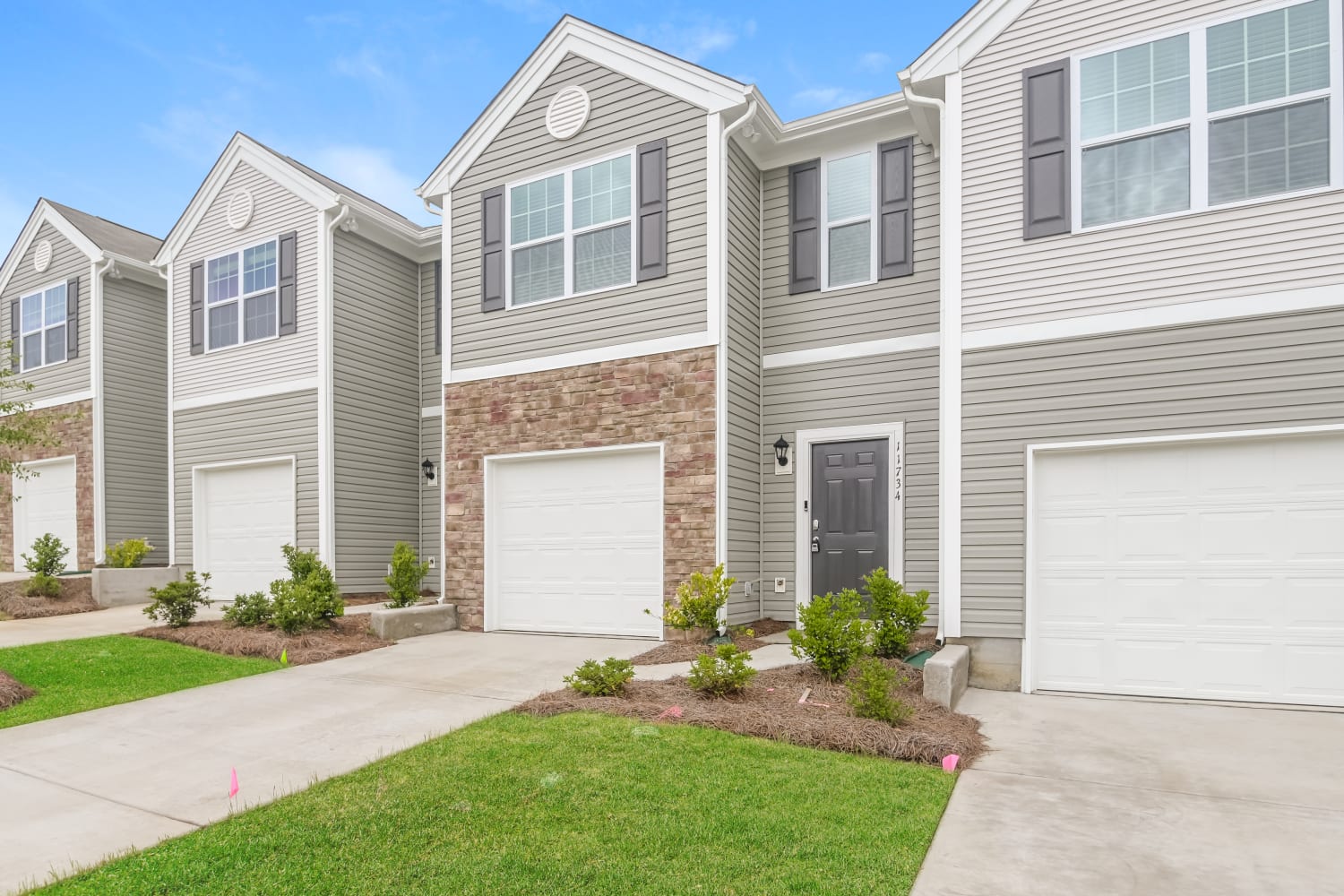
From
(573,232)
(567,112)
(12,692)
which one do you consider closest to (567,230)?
(573,232)

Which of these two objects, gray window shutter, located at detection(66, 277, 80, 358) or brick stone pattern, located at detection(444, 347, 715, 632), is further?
gray window shutter, located at detection(66, 277, 80, 358)

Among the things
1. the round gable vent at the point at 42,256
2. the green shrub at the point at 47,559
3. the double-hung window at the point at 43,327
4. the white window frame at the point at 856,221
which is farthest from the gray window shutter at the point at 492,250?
the round gable vent at the point at 42,256

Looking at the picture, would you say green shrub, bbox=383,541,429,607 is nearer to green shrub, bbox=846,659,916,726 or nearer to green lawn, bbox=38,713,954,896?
green lawn, bbox=38,713,954,896

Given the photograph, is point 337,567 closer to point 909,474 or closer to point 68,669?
point 68,669

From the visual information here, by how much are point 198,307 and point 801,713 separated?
12022mm

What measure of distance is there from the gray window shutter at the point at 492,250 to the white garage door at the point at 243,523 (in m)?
4.29

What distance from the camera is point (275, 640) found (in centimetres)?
842

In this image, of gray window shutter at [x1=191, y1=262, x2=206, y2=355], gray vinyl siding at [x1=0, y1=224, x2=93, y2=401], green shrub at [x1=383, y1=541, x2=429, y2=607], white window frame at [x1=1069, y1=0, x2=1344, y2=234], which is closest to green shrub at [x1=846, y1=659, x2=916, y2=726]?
white window frame at [x1=1069, y1=0, x2=1344, y2=234]

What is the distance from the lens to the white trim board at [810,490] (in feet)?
28.3

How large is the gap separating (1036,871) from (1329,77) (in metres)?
6.47

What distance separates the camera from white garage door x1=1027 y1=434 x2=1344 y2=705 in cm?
616

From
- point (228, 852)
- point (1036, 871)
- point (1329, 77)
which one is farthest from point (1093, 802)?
point (1329, 77)

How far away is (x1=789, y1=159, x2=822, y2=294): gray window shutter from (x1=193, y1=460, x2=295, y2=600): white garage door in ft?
25.4

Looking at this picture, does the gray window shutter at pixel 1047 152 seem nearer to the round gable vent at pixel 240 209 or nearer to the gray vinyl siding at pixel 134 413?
the round gable vent at pixel 240 209
